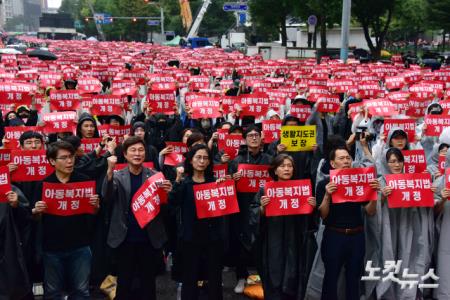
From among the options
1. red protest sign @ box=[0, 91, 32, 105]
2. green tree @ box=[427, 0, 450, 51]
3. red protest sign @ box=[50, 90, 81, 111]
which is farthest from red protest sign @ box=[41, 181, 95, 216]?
green tree @ box=[427, 0, 450, 51]

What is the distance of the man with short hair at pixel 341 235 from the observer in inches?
193

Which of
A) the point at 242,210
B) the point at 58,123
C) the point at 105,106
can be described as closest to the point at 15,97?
the point at 105,106

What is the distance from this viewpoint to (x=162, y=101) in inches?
356

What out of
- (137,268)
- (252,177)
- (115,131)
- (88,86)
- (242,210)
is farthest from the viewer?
(88,86)

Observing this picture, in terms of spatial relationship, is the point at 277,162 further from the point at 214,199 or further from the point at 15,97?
the point at 15,97

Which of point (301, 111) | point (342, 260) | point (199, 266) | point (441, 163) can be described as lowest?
point (199, 266)

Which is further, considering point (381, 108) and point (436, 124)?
point (381, 108)

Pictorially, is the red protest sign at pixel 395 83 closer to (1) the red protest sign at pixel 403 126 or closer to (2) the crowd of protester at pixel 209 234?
(1) the red protest sign at pixel 403 126

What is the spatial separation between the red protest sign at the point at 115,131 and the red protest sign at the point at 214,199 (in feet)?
8.41

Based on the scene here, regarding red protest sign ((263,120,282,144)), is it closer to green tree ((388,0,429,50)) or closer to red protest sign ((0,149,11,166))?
red protest sign ((0,149,11,166))

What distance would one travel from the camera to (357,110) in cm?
873

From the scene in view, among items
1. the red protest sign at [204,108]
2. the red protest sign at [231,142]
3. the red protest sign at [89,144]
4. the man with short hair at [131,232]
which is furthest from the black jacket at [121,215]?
the red protest sign at [204,108]

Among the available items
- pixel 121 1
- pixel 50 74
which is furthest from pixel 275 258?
pixel 121 1

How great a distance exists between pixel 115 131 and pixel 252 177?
231 cm
